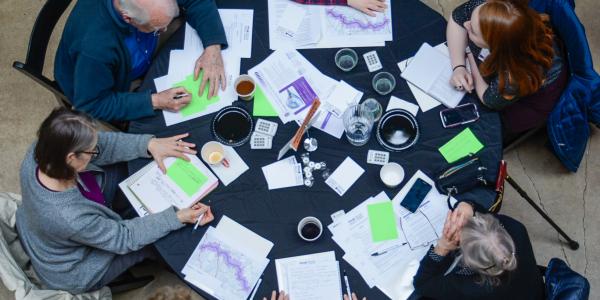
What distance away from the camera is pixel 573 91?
2521mm

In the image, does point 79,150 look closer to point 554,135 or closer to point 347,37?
point 347,37

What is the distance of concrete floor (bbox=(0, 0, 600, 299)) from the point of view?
3066 mm

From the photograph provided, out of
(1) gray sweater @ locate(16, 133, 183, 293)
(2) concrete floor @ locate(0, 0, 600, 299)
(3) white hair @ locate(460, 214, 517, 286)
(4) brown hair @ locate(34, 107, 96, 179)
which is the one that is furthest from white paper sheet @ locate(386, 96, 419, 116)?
(4) brown hair @ locate(34, 107, 96, 179)

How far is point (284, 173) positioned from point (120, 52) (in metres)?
0.97

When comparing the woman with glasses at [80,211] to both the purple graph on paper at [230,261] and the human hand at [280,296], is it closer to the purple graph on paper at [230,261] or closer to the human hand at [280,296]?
the purple graph on paper at [230,261]

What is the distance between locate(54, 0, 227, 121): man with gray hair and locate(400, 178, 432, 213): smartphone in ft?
3.26

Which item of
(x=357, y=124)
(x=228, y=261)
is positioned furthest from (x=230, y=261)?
(x=357, y=124)

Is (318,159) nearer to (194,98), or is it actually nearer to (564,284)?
(194,98)

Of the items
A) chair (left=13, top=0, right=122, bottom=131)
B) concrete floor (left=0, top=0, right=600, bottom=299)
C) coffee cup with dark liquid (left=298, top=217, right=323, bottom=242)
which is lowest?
concrete floor (left=0, top=0, right=600, bottom=299)

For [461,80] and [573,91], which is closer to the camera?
[461,80]

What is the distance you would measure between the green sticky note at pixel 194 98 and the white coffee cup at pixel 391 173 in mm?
839

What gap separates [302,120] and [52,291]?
4.12 ft

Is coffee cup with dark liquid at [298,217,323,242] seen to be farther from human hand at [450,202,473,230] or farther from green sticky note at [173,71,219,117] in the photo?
green sticky note at [173,71,219,117]

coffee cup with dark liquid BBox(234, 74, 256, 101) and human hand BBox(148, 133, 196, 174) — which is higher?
coffee cup with dark liquid BBox(234, 74, 256, 101)
